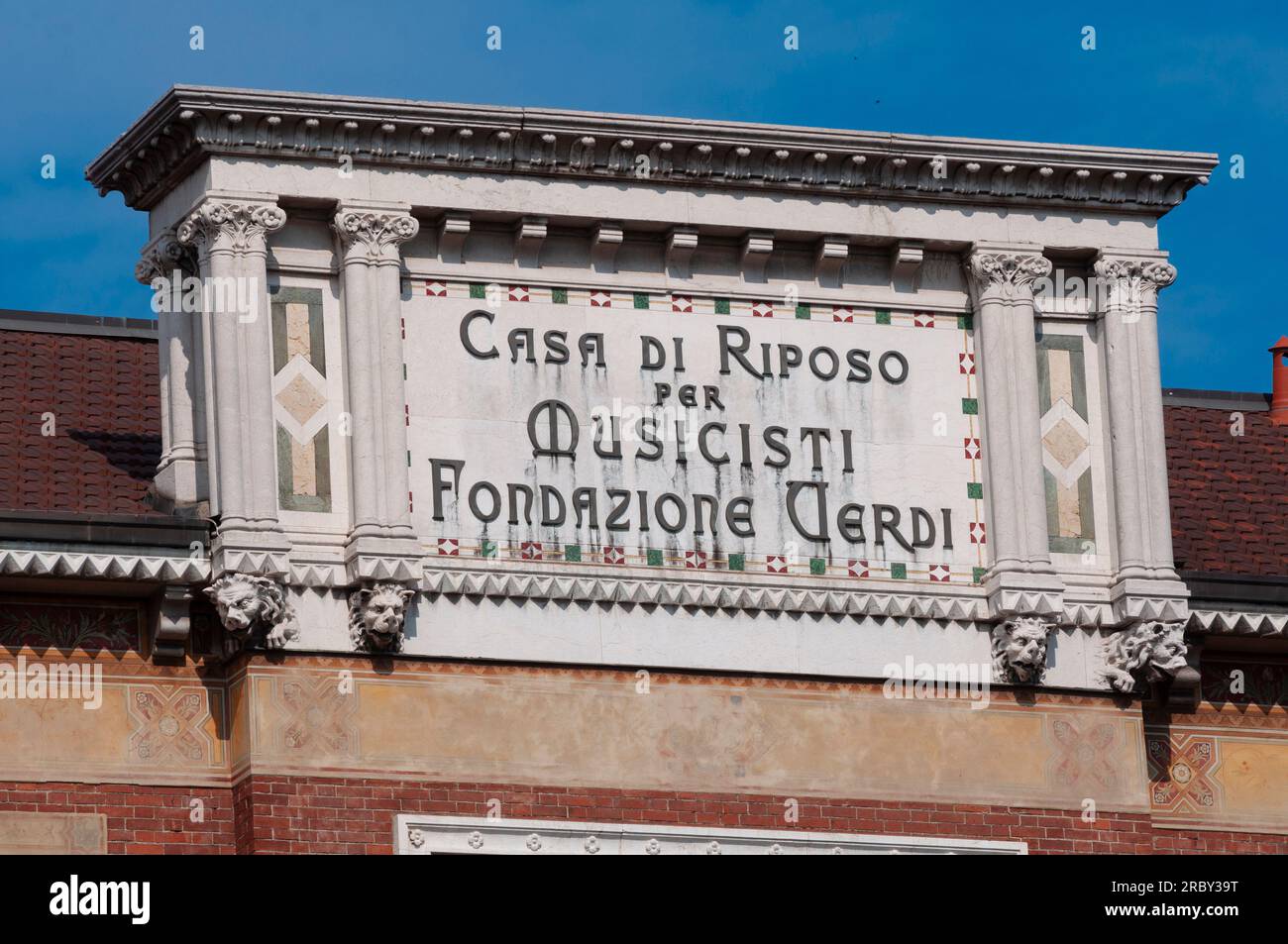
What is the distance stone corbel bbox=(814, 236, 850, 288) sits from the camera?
1277 inches

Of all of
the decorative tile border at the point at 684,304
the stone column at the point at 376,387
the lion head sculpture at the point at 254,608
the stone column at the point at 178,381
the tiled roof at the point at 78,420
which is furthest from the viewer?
the decorative tile border at the point at 684,304

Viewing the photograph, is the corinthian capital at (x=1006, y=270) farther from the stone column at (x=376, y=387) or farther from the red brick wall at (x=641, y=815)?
the stone column at (x=376, y=387)

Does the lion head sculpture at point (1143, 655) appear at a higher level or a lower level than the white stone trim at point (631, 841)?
higher

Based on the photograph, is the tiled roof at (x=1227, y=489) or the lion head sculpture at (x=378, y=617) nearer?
the lion head sculpture at (x=378, y=617)

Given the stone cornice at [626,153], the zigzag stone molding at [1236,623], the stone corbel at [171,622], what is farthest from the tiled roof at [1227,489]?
the stone corbel at [171,622]

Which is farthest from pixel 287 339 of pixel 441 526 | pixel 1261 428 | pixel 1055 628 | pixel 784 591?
pixel 1261 428

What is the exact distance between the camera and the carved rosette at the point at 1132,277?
1297 inches

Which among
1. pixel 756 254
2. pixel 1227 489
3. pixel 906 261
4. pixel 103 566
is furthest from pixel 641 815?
pixel 1227 489

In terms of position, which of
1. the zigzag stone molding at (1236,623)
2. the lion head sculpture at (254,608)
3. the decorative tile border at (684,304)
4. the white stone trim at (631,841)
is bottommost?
the white stone trim at (631,841)

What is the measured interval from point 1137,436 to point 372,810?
24.6 ft

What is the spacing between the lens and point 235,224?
3091cm

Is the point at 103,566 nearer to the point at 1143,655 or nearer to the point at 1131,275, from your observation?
the point at 1143,655

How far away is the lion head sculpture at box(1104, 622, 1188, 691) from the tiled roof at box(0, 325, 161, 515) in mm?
8115

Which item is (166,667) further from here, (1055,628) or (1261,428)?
(1261,428)
